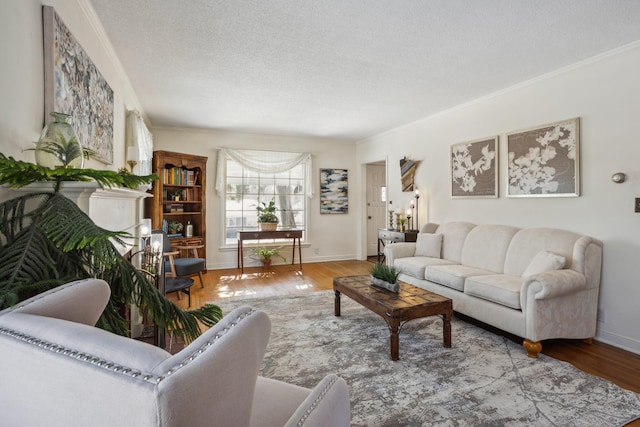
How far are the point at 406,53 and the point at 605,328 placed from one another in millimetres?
2932

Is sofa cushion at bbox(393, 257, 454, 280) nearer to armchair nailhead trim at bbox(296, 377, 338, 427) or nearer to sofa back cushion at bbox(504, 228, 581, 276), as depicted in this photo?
sofa back cushion at bbox(504, 228, 581, 276)

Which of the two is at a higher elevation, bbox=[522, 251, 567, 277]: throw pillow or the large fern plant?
the large fern plant

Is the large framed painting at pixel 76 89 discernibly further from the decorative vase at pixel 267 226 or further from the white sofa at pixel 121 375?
the decorative vase at pixel 267 226

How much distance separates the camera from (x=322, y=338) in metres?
2.79

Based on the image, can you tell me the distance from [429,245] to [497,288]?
1439 mm

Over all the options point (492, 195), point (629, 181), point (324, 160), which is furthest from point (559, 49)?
point (324, 160)

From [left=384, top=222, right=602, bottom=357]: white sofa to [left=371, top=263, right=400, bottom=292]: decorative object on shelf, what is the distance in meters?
0.79

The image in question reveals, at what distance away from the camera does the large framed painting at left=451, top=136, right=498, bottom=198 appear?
386 centimetres

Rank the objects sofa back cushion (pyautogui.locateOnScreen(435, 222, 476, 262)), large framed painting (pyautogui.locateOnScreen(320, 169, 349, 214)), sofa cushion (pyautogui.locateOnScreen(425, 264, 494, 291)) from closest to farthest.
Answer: sofa cushion (pyautogui.locateOnScreen(425, 264, 494, 291))
sofa back cushion (pyautogui.locateOnScreen(435, 222, 476, 262))
large framed painting (pyautogui.locateOnScreen(320, 169, 349, 214))

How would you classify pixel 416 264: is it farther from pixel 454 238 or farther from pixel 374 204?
pixel 374 204

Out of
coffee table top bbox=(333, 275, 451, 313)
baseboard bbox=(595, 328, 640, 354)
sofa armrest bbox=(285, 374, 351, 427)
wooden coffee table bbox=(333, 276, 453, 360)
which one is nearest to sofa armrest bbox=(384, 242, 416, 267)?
coffee table top bbox=(333, 275, 451, 313)

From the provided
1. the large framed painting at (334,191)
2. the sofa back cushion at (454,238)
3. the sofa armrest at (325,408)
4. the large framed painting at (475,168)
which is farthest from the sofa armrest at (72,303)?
the large framed painting at (334,191)

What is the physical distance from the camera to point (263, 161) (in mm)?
6051

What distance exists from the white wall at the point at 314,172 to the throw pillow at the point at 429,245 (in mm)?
2591
